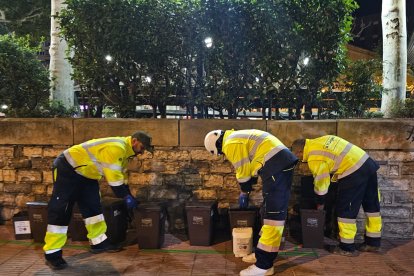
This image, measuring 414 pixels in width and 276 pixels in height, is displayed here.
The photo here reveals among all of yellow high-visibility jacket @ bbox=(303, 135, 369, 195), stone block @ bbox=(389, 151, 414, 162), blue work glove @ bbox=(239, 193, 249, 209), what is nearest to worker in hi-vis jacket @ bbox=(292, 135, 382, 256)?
yellow high-visibility jacket @ bbox=(303, 135, 369, 195)

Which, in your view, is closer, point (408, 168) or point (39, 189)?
point (408, 168)

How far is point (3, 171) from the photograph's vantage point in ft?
22.6

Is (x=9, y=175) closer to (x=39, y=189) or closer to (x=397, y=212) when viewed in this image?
(x=39, y=189)

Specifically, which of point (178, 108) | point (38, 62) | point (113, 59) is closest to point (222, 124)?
point (178, 108)

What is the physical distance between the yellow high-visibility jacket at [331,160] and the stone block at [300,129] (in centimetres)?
71

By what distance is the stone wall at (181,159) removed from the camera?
19.6 feet

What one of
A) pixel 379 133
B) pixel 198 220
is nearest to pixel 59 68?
pixel 198 220

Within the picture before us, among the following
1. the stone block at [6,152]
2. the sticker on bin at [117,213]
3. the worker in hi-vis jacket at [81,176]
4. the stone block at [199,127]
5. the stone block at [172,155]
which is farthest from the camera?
the stone block at [6,152]

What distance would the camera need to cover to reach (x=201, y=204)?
5.84 meters

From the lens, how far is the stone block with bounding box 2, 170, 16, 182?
6.86m

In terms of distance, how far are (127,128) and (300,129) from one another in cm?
280

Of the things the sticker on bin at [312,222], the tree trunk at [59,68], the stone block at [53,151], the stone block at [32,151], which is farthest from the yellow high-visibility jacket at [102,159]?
the tree trunk at [59,68]

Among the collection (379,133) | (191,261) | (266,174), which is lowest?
(191,261)

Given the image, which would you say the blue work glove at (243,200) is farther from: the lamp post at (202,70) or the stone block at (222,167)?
the lamp post at (202,70)
